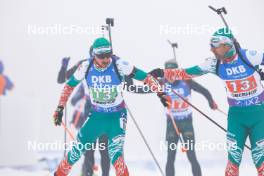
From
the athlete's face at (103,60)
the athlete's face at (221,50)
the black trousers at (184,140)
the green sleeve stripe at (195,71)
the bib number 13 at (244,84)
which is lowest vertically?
the black trousers at (184,140)

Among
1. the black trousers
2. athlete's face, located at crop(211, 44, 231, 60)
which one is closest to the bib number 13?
athlete's face, located at crop(211, 44, 231, 60)

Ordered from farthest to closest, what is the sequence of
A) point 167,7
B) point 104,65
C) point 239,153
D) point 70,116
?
1. point 70,116
2. point 167,7
3. point 104,65
4. point 239,153

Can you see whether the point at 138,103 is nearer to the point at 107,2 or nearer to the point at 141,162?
the point at 141,162

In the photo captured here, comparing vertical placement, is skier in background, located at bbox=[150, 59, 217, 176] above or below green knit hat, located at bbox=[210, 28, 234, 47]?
below

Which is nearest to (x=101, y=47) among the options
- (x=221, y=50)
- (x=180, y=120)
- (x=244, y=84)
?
(x=221, y=50)

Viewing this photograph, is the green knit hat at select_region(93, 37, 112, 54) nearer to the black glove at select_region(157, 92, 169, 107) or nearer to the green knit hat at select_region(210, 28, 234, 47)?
the black glove at select_region(157, 92, 169, 107)

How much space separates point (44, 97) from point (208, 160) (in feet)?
9.03

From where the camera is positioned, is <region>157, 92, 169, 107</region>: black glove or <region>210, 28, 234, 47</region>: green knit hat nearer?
<region>210, 28, 234, 47</region>: green knit hat

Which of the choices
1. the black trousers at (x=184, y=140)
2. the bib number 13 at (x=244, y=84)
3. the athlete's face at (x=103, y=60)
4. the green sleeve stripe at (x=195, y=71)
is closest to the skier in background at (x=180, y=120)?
the black trousers at (x=184, y=140)

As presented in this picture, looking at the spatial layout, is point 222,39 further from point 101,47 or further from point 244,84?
point 101,47

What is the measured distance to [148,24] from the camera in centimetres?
758

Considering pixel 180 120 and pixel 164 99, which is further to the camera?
pixel 180 120

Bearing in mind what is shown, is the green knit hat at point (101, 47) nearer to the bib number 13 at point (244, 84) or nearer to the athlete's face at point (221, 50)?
the athlete's face at point (221, 50)

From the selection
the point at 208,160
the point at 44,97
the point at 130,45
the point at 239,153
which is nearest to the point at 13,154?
the point at 44,97
